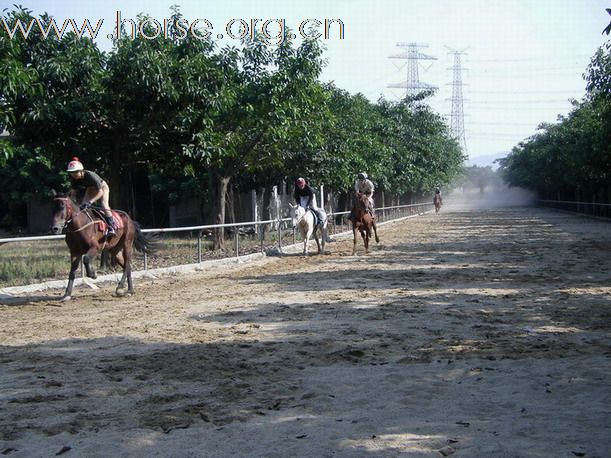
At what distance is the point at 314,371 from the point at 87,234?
20.4ft

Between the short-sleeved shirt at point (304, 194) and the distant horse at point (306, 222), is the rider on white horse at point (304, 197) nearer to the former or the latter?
the short-sleeved shirt at point (304, 194)

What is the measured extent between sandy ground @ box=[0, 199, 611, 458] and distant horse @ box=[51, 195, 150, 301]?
657mm

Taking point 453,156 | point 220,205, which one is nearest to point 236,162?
point 220,205

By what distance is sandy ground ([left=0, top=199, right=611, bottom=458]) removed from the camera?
466 centimetres

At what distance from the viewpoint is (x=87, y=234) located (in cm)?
1135

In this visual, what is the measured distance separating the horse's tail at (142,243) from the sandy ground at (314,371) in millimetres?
1568

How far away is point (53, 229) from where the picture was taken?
10.5 m

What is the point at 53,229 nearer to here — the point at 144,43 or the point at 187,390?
the point at 187,390

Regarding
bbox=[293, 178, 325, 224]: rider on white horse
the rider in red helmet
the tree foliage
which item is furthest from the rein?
the tree foliage

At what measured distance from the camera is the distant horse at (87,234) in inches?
426

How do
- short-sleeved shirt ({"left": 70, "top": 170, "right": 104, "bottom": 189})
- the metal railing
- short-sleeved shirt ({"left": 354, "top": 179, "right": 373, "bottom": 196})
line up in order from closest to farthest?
short-sleeved shirt ({"left": 70, "top": 170, "right": 104, "bottom": 189}) → short-sleeved shirt ({"left": 354, "top": 179, "right": 373, "bottom": 196}) → the metal railing

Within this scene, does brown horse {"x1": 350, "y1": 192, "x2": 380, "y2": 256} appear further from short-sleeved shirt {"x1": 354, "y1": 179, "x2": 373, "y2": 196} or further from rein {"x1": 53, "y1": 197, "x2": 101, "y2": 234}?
rein {"x1": 53, "y1": 197, "x2": 101, "y2": 234}

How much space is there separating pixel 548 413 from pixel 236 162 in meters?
18.0

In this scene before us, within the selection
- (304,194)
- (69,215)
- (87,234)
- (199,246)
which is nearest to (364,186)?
(304,194)
